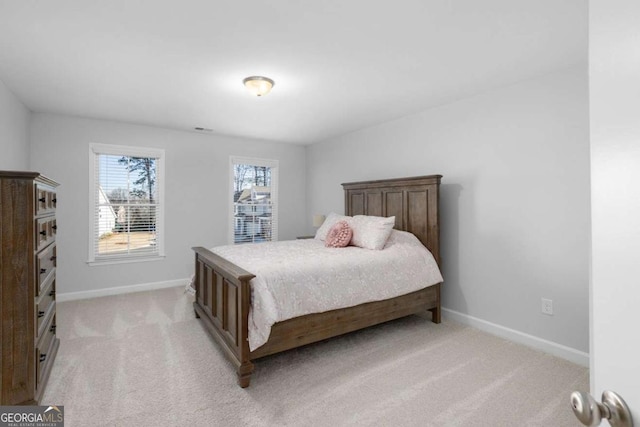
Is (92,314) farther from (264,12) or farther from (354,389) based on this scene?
(264,12)

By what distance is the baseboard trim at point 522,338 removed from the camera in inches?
103

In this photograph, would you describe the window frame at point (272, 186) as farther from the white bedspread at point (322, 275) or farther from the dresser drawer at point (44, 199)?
the dresser drawer at point (44, 199)

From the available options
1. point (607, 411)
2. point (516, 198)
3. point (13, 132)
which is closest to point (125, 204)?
point (13, 132)

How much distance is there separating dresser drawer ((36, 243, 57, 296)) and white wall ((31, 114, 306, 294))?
6.15ft

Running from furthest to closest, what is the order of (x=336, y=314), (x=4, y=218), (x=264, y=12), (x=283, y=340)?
1. (x=336, y=314)
2. (x=283, y=340)
3. (x=264, y=12)
4. (x=4, y=218)

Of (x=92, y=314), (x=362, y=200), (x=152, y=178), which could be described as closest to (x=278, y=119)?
(x=362, y=200)

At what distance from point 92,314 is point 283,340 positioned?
2637mm

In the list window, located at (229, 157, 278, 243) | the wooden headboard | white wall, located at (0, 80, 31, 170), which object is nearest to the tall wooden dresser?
white wall, located at (0, 80, 31, 170)

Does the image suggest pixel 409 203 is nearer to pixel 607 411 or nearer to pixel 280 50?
pixel 280 50

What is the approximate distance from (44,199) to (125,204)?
2.59 metres

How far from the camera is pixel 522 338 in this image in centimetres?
297

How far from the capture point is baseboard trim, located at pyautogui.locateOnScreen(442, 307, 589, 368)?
2.62 meters

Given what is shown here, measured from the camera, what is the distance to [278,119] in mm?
4312

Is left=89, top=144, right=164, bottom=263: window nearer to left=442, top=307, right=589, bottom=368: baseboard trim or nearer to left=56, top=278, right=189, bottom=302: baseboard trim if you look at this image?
left=56, top=278, right=189, bottom=302: baseboard trim
